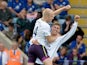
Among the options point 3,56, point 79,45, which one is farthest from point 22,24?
point 79,45

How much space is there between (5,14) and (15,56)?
1.81 metres

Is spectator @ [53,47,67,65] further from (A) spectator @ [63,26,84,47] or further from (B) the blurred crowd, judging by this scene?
(A) spectator @ [63,26,84,47]

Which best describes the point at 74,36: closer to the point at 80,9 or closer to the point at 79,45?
the point at 79,45

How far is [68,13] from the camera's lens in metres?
14.4

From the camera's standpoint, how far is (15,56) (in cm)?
1209

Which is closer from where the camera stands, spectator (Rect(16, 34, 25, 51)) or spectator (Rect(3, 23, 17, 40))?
spectator (Rect(16, 34, 25, 51))

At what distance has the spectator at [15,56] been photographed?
39.4 feet

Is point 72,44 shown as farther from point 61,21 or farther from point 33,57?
point 33,57

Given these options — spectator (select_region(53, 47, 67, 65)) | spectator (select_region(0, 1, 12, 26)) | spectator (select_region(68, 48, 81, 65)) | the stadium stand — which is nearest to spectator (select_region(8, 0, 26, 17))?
spectator (select_region(0, 1, 12, 26))

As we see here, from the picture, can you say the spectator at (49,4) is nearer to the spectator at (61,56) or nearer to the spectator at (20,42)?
the spectator at (20,42)

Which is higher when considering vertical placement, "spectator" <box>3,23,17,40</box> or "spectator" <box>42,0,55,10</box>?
"spectator" <box>42,0,55,10</box>

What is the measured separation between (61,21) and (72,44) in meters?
1.07

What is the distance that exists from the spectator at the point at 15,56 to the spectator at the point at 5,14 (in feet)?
4.20

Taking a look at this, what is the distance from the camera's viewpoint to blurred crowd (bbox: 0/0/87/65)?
476 inches
